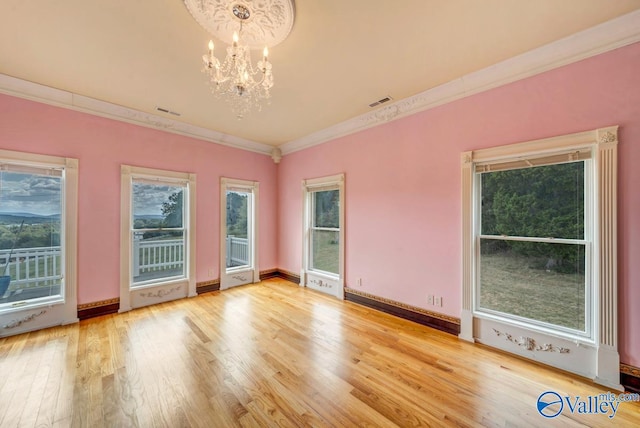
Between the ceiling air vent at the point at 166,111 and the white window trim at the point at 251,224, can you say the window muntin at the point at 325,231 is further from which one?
the ceiling air vent at the point at 166,111

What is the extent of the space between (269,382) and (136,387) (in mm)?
1046

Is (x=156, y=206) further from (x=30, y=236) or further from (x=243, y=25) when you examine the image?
(x=243, y=25)

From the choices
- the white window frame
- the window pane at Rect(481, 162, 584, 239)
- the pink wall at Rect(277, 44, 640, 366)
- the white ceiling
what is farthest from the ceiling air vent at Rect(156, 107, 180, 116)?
the window pane at Rect(481, 162, 584, 239)

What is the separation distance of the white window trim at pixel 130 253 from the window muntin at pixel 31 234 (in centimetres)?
59

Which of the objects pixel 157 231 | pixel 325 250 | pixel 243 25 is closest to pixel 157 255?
pixel 157 231

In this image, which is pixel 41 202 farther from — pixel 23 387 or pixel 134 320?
pixel 23 387

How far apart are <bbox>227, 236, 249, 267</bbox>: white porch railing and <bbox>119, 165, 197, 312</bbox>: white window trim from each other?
0.70 metres

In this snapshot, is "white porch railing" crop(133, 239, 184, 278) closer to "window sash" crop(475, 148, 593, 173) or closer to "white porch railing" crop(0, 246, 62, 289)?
"white porch railing" crop(0, 246, 62, 289)

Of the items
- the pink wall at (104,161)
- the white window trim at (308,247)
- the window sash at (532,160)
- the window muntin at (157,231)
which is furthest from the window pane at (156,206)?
the window sash at (532,160)

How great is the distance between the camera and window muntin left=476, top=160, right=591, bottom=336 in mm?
2178

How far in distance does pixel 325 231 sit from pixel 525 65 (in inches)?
131

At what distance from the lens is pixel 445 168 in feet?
9.38

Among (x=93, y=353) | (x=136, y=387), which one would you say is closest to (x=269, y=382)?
(x=136, y=387)

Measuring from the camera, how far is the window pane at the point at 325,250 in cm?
423
